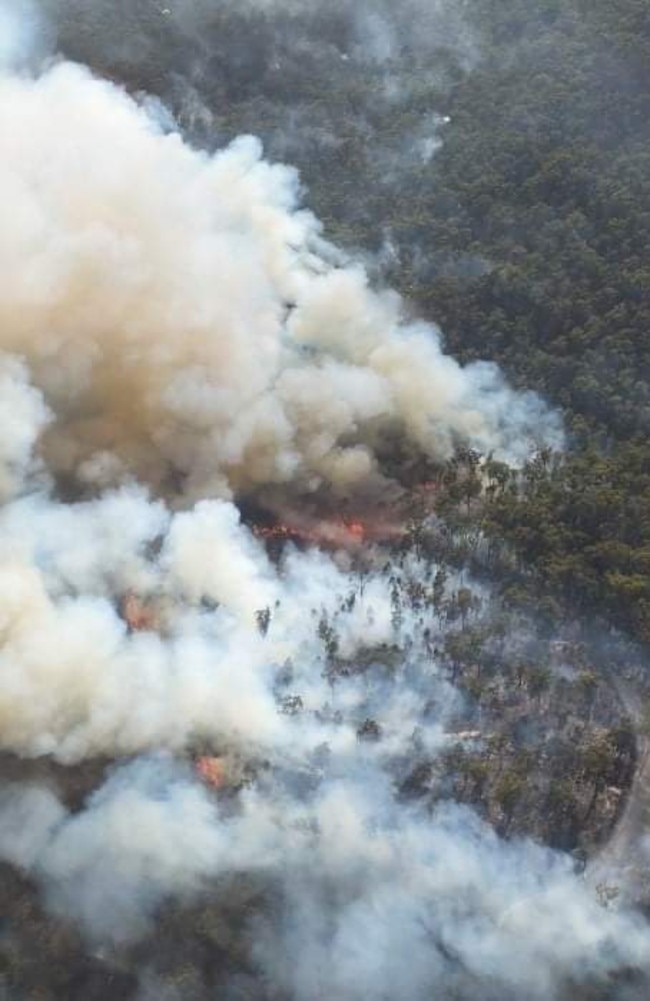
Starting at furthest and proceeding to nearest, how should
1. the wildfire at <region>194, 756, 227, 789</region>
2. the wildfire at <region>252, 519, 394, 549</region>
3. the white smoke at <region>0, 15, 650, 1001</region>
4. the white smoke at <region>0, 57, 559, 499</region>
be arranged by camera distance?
the wildfire at <region>252, 519, 394, 549</region>, the white smoke at <region>0, 57, 559, 499</region>, the wildfire at <region>194, 756, 227, 789</region>, the white smoke at <region>0, 15, 650, 1001</region>

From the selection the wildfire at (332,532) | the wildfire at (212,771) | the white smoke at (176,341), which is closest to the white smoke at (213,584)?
the white smoke at (176,341)

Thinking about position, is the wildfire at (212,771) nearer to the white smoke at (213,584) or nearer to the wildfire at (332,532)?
the white smoke at (213,584)

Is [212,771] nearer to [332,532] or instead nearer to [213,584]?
[213,584]

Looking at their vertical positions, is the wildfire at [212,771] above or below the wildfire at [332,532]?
below

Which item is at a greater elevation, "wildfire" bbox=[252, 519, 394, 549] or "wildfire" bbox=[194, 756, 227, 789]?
"wildfire" bbox=[252, 519, 394, 549]

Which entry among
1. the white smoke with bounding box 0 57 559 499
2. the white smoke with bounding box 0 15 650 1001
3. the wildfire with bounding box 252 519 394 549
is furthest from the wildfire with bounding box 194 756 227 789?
the white smoke with bounding box 0 57 559 499

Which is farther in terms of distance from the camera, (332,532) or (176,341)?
(332,532)

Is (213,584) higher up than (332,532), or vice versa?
(332,532)

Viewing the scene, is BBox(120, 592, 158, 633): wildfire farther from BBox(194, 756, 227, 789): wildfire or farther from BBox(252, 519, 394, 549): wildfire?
BBox(252, 519, 394, 549): wildfire

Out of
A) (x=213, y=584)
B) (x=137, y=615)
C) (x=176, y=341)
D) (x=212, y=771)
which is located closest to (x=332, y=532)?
(x=213, y=584)

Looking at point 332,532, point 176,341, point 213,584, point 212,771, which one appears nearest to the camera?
point 212,771

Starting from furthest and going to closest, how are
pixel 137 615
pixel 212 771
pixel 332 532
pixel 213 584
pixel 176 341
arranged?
pixel 332 532 < pixel 176 341 < pixel 213 584 < pixel 137 615 < pixel 212 771

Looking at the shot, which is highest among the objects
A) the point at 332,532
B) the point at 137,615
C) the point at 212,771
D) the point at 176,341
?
the point at 176,341

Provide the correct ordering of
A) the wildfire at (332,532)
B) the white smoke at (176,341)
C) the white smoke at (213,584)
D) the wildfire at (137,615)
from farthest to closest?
the wildfire at (332,532)
the white smoke at (176,341)
the wildfire at (137,615)
the white smoke at (213,584)
